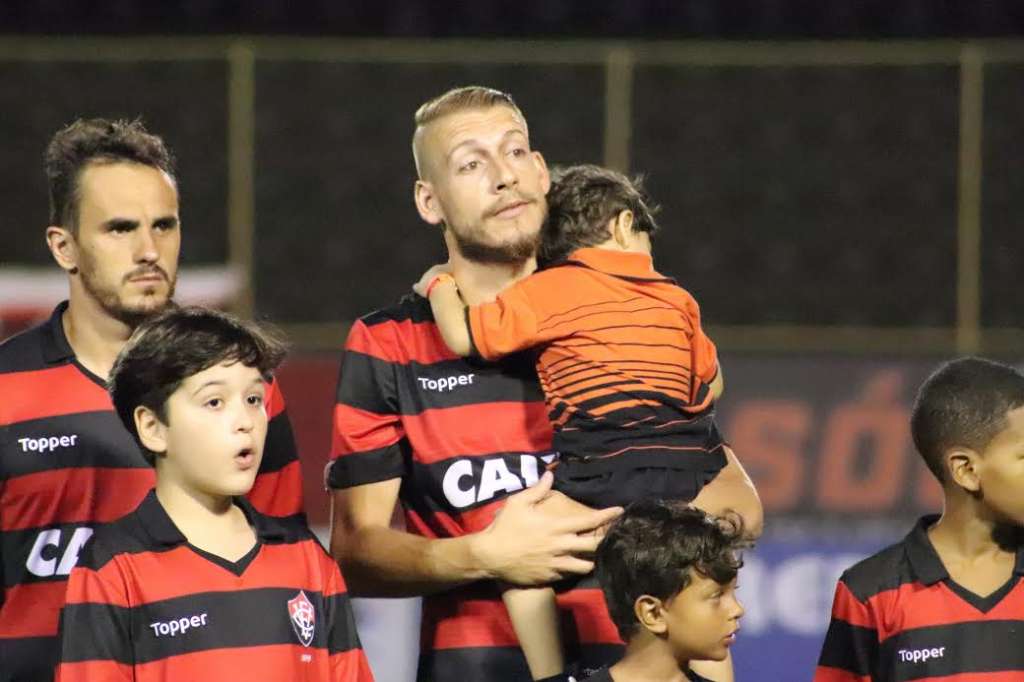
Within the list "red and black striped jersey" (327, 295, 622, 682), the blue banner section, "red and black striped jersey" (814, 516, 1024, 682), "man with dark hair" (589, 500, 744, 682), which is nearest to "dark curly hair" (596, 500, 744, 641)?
"man with dark hair" (589, 500, 744, 682)

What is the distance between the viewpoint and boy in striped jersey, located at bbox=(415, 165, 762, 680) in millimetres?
3396

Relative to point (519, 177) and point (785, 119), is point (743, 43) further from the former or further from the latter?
point (519, 177)

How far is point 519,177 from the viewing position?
11.6 ft

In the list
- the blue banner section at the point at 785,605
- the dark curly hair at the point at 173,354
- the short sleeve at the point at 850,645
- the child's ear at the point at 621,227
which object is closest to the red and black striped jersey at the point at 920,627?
the short sleeve at the point at 850,645

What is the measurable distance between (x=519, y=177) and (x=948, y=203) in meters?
6.45

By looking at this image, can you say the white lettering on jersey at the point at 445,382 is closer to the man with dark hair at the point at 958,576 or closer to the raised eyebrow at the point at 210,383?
the raised eyebrow at the point at 210,383

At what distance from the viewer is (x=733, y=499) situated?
11.3 ft

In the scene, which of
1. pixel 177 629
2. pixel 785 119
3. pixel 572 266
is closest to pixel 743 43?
pixel 785 119

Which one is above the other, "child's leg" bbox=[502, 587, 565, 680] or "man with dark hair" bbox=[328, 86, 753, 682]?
"man with dark hair" bbox=[328, 86, 753, 682]

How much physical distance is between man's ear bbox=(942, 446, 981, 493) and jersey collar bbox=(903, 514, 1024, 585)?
12 centimetres

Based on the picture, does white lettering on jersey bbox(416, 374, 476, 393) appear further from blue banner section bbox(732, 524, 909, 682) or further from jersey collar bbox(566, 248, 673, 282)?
blue banner section bbox(732, 524, 909, 682)

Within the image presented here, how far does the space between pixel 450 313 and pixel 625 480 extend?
0.45m

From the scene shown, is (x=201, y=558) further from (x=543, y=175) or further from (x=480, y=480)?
(x=543, y=175)

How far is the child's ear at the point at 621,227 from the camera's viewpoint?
3.60 m
